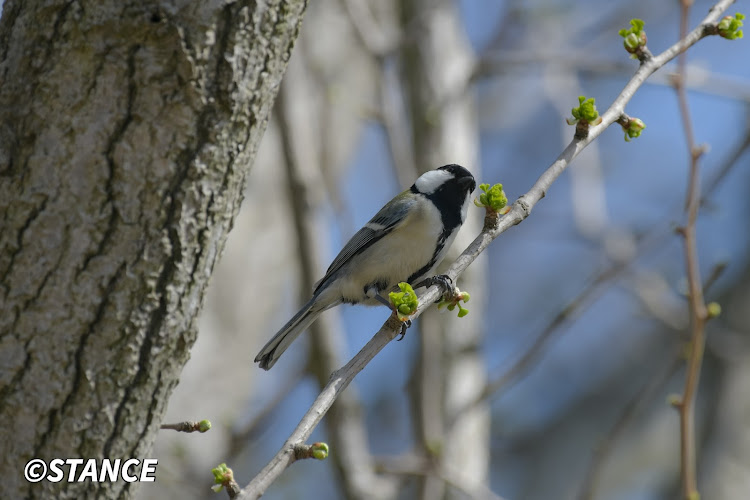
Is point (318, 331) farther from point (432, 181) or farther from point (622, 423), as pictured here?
point (622, 423)

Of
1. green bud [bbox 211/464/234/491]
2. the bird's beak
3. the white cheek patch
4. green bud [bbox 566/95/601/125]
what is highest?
the white cheek patch

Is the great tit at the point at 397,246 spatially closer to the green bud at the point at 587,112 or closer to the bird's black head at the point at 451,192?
the bird's black head at the point at 451,192

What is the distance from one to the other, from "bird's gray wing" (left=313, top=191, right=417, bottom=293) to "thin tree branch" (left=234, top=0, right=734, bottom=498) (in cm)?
142

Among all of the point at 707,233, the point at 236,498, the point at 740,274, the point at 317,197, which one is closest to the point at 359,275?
the point at 317,197

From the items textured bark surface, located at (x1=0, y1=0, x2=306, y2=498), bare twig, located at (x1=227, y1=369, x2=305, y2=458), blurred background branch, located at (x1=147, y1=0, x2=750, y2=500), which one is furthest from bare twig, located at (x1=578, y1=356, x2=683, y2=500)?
bare twig, located at (x1=227, y1=369, x2=305, y2=458)

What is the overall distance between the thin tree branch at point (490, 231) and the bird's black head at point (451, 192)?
1.37 metres

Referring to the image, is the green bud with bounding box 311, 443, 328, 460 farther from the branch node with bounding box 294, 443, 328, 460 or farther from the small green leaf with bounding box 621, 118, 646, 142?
the small green leaf with bounding box 621, 118, 646, 142

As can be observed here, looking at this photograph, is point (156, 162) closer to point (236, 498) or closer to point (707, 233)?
point (236, 498)

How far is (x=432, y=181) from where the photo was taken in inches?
148

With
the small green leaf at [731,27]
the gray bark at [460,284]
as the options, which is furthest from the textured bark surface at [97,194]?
the gray bark at [460,284]

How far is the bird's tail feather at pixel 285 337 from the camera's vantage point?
2.89 meters

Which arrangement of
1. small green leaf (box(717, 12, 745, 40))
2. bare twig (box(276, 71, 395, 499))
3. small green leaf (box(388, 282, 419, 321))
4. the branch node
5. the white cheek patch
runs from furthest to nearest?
bare twig (box(276, 71, 395, 499))
the white cheek patch
small green leaf (box(717, 12, 745, 40))
small green leaf (box(388, 282, 419, 321))
the branch node

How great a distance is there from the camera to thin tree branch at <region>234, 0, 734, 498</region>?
1.65 metres

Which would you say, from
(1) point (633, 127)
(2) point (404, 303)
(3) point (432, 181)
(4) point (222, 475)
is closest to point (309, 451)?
(4) point (222, 475)
